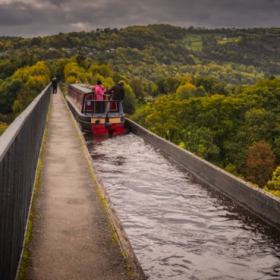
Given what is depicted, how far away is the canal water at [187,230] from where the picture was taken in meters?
7.42

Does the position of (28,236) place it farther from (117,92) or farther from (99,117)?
(117,92)

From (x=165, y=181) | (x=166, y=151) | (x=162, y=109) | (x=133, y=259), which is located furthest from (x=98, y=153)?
(x=162, y=109)

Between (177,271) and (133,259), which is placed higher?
(133,259)

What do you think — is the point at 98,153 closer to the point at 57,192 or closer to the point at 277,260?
the point at 57,192

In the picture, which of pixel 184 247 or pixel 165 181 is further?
pixel 165 181

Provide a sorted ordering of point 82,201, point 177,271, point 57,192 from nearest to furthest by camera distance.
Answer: point 177,271, point 82,201, point 57,192

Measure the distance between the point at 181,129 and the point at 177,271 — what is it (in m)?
54.6

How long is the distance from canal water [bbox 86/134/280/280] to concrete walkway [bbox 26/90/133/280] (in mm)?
970

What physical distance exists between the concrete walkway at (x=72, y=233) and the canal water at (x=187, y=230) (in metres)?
0.97

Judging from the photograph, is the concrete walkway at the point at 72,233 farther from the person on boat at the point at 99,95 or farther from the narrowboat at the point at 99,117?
the person on boat at the point at 99,95

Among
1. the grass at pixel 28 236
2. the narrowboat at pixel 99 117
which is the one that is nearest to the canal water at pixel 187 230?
the grass at pixel 28 236

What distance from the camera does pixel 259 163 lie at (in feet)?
179

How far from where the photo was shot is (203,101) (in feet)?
202

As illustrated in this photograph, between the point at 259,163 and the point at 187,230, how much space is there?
47410 mm
